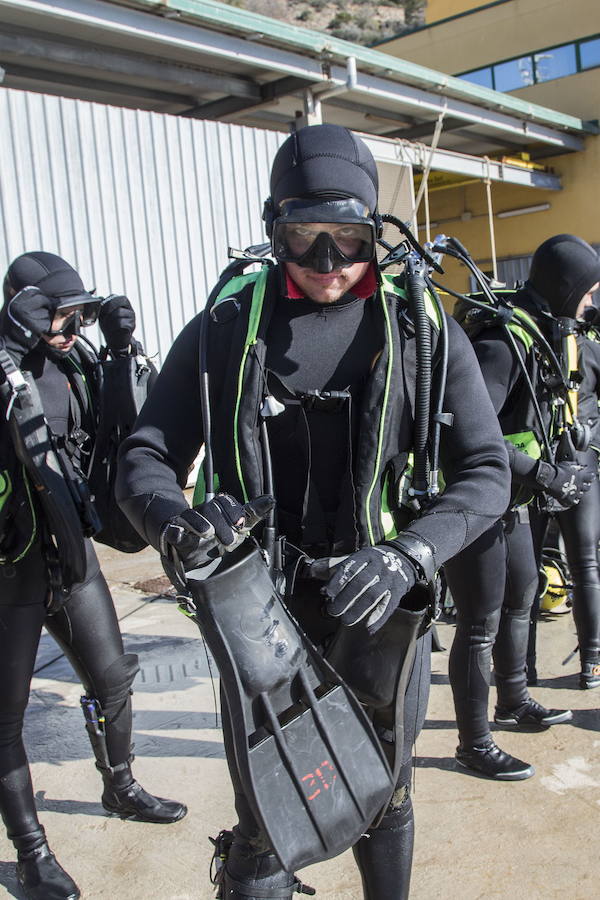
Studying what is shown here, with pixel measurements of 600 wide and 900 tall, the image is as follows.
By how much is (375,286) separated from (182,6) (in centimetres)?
633

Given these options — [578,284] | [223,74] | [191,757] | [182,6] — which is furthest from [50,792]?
[223,74]

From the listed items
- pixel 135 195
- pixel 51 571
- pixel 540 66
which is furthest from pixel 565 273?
pixel 540 66

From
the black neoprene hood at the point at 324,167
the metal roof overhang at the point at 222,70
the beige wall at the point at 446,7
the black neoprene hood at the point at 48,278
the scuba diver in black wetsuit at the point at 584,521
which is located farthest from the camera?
the beige wall at the point at 446,7

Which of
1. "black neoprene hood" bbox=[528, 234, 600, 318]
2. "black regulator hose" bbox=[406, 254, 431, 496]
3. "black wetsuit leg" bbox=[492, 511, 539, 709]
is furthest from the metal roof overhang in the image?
"black regulator hose" bbox=[406, 254, 431, 496]

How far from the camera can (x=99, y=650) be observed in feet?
9.61

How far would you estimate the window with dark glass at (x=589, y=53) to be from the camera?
52.1ft

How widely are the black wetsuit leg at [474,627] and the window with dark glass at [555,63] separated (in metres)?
15.8

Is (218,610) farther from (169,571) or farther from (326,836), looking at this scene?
(326,836)

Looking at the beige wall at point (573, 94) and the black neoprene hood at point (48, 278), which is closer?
the black neoprene hood at point (48, 278)

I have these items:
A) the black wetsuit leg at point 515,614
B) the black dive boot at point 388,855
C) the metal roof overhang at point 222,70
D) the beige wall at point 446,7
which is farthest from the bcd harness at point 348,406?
the beige wall at point 446,7

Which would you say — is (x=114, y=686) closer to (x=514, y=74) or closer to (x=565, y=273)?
(x=565, y=273)

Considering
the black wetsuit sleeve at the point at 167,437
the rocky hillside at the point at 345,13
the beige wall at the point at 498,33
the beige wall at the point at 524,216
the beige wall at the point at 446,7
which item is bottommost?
the black wetsuit sleeve at the point at 167,437

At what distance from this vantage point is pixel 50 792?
328 cm

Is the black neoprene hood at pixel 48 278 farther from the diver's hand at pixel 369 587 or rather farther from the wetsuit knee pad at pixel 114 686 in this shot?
the diver's hand at pixel 369 587
